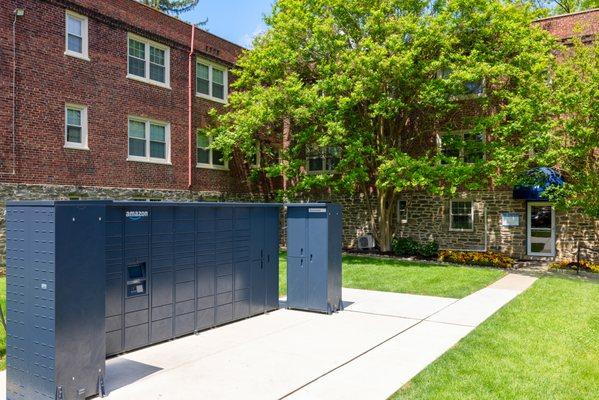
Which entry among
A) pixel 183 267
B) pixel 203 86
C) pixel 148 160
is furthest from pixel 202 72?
pixel 183 267

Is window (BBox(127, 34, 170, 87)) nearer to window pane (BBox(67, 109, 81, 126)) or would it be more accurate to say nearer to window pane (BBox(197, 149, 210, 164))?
window pane (BBox(67, 109, 81, 126))

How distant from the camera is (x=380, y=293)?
37.9ft

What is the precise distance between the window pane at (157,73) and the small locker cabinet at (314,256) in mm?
12039

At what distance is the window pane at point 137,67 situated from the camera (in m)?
18.0

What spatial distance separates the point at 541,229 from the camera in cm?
1950

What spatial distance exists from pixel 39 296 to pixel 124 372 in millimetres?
1587

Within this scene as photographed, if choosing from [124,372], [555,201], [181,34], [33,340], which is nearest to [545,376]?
[124,372]

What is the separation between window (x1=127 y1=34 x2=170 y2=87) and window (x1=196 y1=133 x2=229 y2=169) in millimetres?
2848

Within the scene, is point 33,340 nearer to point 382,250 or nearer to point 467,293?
point 467,293

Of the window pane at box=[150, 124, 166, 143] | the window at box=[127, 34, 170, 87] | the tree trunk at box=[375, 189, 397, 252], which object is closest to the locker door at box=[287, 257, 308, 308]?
the window pane at box=[150, 124, 166, 143]

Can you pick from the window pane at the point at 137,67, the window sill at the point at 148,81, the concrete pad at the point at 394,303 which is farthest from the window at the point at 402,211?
the window pane at the point at 137,67

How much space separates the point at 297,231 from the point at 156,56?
42.2 ft

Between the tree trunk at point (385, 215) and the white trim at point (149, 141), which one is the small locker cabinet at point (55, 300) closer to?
the white trim at point (149, 141)

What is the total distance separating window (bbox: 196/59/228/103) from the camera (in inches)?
821
